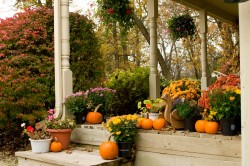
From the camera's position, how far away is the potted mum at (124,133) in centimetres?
311

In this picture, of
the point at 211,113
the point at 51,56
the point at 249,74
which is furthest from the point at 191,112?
the point at 51,56

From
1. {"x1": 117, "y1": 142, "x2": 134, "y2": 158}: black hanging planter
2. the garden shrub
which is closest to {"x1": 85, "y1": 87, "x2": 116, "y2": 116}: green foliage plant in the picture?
{"x1": 117, "y1": 142, "x2": 134, "y2": 158}: black hanging planter

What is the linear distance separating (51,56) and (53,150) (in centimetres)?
284

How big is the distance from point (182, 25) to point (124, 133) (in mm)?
4889

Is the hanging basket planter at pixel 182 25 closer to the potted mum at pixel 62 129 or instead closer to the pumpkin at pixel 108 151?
the potted mum at pixel 62 129

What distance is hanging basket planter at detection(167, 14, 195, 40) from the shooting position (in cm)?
745

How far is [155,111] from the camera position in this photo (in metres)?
3.56

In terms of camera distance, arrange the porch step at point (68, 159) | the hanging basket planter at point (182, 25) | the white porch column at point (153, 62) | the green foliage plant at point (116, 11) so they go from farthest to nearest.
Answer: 1. the hanging basket planter at point (182, 25)
2. the white porch column at point (153, 62)
3. the green foliage plant at point (116, 11)
4. the porch step at point (68, 159)

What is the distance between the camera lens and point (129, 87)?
7141 mm

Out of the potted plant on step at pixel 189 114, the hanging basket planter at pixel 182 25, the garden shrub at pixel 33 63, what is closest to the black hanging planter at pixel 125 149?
the potted plant on step at pixel 189 114

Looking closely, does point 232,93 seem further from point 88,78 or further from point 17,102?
point 88,78

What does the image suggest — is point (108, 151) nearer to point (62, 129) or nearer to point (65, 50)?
point (62, 129)

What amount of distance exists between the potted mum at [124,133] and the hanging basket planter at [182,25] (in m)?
4.76

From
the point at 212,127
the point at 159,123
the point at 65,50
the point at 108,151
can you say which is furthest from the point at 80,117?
the point at 212,127
